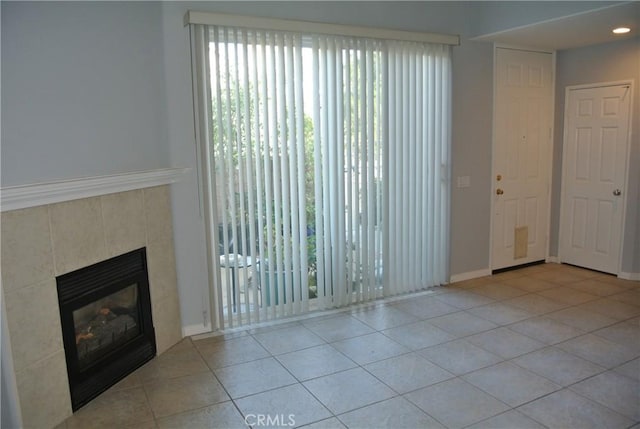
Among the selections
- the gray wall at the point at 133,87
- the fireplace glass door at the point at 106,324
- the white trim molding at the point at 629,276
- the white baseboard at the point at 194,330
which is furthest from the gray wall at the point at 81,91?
the white trim molding at the point at 629,276

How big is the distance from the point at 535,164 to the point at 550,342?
8.31ft

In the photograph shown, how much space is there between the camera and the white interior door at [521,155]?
16.2 ft

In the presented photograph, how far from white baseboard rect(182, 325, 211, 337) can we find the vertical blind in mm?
80

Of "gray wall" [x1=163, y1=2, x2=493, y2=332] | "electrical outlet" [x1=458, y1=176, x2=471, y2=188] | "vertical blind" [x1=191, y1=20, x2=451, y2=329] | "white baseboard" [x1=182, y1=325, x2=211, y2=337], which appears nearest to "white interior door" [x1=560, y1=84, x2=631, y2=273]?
"gray wall" [x1=163, y1=2, x2=493, y2=332]

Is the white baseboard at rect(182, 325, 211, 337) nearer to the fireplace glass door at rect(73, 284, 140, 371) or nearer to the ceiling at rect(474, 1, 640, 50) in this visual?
the fireplace glass door at rect(73, 284, 140, 371)

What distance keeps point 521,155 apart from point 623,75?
3.91ft

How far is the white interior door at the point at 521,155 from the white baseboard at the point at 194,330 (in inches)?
123

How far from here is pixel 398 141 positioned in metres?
4.24

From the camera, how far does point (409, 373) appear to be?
3000 mm

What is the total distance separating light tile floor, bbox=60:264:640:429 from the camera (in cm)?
254

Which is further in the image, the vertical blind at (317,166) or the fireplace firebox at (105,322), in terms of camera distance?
the vertical blind at (317,166)

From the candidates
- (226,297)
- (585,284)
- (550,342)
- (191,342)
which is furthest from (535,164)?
(191,342)

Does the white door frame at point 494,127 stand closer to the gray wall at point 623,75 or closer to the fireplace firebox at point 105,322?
the gray wall at point 623,75

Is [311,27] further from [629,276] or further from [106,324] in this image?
[629,276]
